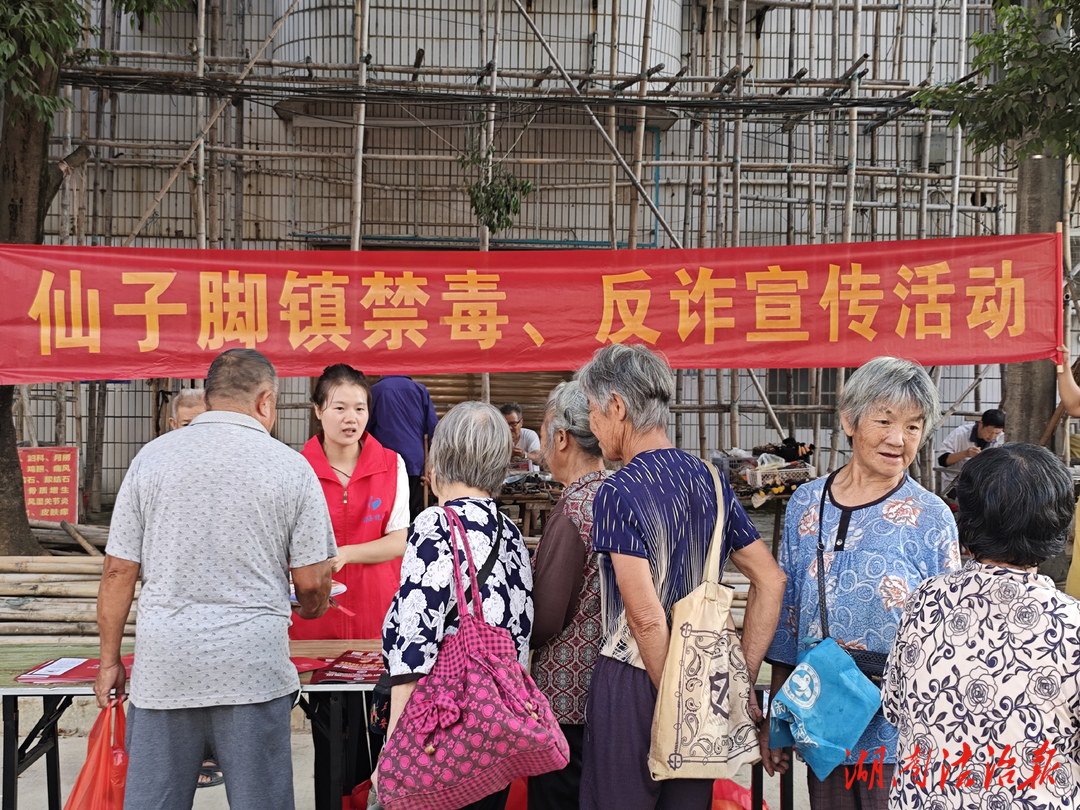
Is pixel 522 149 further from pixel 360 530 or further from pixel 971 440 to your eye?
pixel 360 530

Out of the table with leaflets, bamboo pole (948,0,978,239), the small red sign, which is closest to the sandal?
the table with leaflets

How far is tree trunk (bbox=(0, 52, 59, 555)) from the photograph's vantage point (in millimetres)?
5465

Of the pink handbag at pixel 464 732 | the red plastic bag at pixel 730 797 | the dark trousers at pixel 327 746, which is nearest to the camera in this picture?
the pink handbag at pixel 464 732

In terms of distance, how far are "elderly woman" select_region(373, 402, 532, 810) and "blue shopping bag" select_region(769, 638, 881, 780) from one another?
651mm

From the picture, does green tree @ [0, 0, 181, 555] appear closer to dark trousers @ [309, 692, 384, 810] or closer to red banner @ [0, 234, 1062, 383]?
red banner @ [0, 234, 1062, 383]

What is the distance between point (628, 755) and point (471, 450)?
80cm

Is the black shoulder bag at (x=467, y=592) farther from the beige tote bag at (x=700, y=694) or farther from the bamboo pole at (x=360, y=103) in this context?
the bamboo pole at (x=360, y=103)

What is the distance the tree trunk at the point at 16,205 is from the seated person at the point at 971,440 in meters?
6.70

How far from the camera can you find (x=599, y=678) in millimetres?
2111

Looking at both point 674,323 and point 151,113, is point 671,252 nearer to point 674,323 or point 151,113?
point 674,323

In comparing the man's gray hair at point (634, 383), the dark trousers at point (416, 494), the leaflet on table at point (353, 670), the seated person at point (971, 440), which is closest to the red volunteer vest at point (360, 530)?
the leaflet on table at point (353, 670)

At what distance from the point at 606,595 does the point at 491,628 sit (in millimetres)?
308

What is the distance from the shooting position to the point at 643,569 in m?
1.98

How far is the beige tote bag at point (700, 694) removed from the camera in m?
1.97
